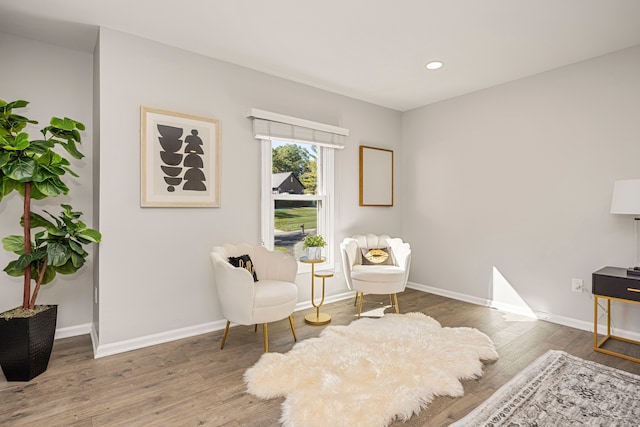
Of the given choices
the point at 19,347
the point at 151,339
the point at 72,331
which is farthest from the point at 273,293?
the point at 72,331

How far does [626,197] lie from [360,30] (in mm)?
2541

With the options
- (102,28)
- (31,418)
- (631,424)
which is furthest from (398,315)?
(102,28)

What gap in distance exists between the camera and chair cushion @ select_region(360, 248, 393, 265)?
395 centimetres

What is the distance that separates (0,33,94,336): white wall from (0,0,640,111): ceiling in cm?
16

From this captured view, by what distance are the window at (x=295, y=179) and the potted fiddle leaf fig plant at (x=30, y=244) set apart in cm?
161

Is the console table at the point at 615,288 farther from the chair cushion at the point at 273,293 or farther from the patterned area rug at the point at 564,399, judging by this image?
the chair cushion at the point at 273,293

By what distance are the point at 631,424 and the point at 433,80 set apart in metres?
3.32

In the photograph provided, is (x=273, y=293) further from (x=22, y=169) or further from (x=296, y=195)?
(x=22, y=169)

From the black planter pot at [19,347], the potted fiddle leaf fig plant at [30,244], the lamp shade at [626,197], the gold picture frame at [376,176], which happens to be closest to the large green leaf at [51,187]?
the potted fiddle leaf fig plant at [30,244]

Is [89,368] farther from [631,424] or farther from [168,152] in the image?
[631,424]

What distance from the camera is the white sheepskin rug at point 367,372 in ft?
6.28

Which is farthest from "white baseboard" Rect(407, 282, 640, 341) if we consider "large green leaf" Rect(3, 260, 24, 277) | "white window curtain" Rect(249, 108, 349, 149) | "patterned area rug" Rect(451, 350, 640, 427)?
"large green leaf" Rect(3, 260, 24, 277)

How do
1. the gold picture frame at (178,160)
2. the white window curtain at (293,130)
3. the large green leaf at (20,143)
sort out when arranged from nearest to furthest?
the large green leaf at (20,143) < the gold picture frame at (178,160) < the white window curtain at (293,130)

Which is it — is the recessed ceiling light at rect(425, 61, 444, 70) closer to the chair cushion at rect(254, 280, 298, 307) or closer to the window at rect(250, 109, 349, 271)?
the window at rect(250, 109, 349, 271)
